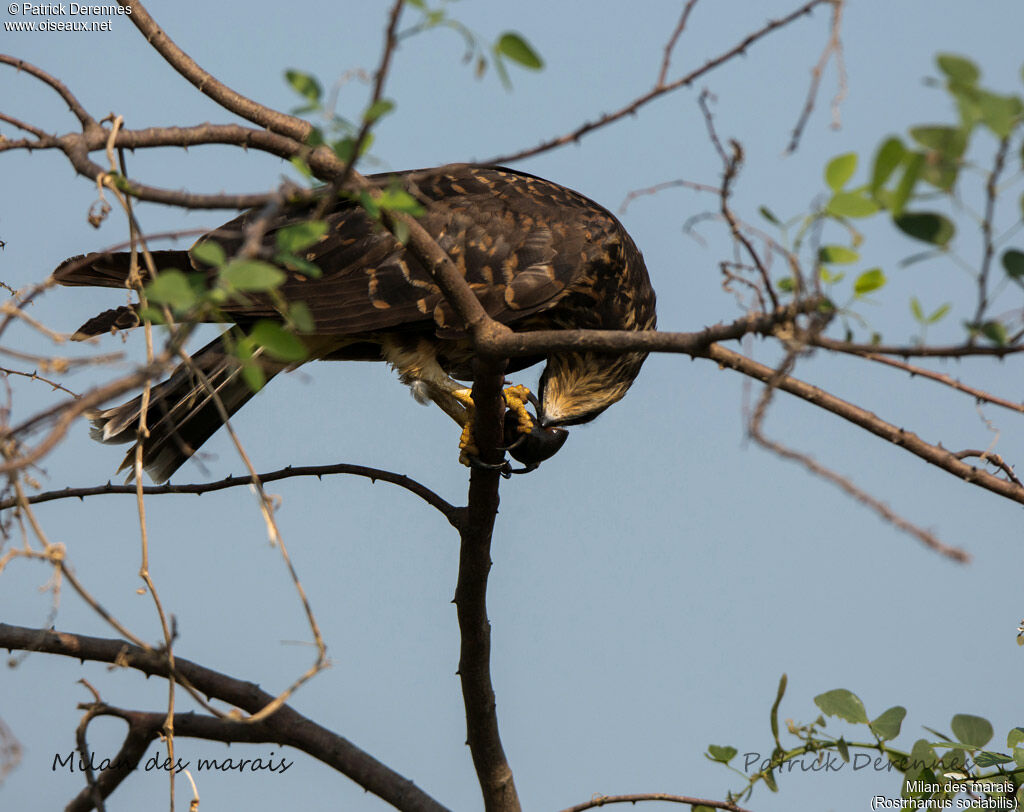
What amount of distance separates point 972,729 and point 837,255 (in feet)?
6.12

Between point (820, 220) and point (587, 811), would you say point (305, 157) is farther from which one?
point (587, 811)

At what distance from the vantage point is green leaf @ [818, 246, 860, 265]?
1.76 meters

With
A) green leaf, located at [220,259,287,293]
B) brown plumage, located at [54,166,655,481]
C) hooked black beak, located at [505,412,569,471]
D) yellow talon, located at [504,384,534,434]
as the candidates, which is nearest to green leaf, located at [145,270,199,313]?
green leaf, located at [220,259,287,293]

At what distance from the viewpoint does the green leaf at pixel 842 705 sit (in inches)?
120

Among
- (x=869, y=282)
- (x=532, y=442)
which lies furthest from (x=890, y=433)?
(x=532, y=442)

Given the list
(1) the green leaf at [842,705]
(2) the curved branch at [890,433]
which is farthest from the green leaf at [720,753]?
(2) the curved branch at [890,433]

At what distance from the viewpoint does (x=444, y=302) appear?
4.43 metres

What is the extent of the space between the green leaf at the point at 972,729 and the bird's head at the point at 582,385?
2.28m

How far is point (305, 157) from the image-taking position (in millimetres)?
2227

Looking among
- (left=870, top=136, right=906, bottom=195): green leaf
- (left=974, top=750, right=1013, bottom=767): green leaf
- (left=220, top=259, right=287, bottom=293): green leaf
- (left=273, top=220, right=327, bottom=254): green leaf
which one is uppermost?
(left=273, top=220, right=327, bottom=254): green leaf

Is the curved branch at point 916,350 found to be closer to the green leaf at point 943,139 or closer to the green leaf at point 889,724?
the green leaf at point 943,139

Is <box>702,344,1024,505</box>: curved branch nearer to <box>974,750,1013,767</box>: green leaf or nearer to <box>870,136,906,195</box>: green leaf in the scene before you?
<box>870,136,906,195</box>: green leaf

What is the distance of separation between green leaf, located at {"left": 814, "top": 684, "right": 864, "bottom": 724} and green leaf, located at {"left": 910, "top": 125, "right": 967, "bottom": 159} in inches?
82.8

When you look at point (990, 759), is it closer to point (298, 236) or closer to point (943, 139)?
point (943, 139)
